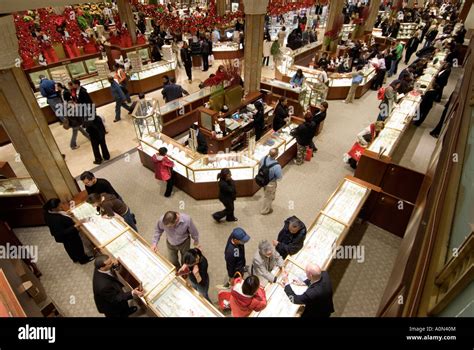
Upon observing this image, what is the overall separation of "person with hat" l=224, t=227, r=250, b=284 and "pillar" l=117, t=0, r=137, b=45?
12587mm

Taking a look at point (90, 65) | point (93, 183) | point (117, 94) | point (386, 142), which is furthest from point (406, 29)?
point (93, 183)

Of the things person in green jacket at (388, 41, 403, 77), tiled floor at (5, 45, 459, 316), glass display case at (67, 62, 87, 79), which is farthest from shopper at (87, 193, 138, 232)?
person in green jacket at (388, 41, 403, 77)

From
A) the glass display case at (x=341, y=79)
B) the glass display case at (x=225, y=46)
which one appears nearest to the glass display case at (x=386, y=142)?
the glass display case at (x=341, y=79)

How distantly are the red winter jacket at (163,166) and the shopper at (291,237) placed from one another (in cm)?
313

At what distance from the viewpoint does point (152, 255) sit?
439 centimetres

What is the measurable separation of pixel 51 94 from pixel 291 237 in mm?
8602

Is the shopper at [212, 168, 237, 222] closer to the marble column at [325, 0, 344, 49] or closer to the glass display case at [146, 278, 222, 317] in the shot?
the glass display case at [146, 278, 222, 317]

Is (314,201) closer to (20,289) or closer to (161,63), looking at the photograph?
(20,289)

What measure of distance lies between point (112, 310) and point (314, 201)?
4.70 meters

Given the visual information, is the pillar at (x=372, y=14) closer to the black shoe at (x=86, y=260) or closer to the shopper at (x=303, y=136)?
the shopper at (x=303, y=136)

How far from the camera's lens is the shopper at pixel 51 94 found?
8289 mm

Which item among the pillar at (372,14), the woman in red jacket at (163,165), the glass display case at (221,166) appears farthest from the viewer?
the pillar at (372,14)

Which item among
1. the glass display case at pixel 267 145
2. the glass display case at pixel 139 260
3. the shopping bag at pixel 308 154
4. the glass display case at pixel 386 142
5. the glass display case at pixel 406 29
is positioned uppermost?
the glass display case at pixel 406 29

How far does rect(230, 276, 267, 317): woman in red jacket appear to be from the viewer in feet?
10.6
